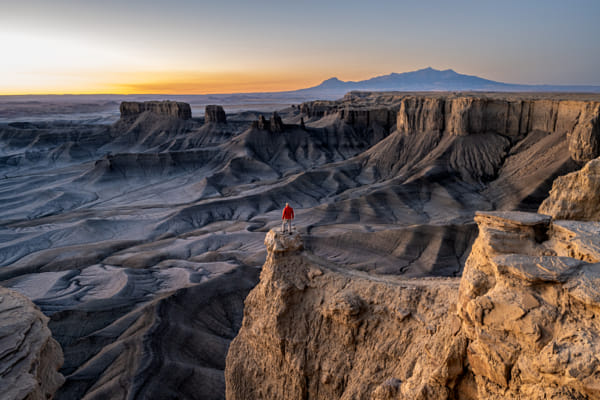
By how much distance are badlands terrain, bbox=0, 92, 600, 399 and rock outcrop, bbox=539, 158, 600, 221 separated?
8.68m

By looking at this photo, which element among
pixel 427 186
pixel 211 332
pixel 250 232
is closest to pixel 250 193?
pixel 250 232

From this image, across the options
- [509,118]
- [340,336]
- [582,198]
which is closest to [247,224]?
[582,198]

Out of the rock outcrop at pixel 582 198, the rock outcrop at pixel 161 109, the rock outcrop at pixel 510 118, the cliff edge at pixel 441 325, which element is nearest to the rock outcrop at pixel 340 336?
the cliff edge at pixel 441 325

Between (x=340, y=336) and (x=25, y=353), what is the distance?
25.4ft

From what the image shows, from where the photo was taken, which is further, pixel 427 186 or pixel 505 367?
pixel 427 186

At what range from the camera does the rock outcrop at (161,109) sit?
11281cm

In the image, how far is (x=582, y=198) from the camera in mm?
16359

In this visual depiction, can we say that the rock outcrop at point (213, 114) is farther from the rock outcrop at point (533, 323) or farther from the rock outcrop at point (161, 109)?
the rock outcrop at point (533, 323)

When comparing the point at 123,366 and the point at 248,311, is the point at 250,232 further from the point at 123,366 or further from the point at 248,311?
the point at 248,311

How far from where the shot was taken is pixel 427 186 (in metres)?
53.8

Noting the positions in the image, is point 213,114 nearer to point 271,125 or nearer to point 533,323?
point 271,125

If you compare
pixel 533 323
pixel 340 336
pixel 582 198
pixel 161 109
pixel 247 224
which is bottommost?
pixel 247 224

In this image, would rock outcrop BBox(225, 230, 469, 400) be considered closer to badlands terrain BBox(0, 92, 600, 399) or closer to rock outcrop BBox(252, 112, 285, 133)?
badlands terrain BBox(0, 92, 600, 399)

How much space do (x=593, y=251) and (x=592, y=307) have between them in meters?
1.68
